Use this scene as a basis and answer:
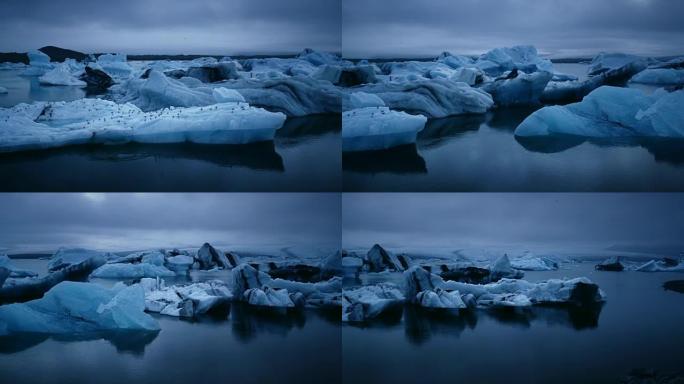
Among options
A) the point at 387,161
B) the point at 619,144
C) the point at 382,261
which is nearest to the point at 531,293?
the point at 382,261

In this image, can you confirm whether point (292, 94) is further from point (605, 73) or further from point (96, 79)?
point (605, 73)

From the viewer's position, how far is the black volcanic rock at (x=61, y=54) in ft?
14.1

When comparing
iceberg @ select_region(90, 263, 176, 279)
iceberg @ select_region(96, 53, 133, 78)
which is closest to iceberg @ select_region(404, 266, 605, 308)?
iceberg @ select_region(90, 263, 176, 279)

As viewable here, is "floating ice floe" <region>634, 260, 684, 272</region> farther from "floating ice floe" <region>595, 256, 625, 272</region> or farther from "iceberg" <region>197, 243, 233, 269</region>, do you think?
"iceberg" <region>197, 243, 233, 269</region>

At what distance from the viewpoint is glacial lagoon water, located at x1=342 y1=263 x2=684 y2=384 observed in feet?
13.6

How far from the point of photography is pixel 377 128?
4285 millimetres

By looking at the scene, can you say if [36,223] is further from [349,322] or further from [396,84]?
[396,84]

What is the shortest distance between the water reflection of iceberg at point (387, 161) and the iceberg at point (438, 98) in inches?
9.2

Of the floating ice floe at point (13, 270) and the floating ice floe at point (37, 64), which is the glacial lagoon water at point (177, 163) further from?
the floating ice floe at point (13, 270)

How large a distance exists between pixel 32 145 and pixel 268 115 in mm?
1317

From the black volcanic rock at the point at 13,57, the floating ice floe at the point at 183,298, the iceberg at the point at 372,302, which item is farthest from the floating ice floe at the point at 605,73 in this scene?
the black volcanic rock at the point at 13,57

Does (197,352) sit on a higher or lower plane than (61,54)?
lower

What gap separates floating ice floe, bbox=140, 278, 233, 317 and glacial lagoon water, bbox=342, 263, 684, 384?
79 centimetres

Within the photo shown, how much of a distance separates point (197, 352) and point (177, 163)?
1050 mm
